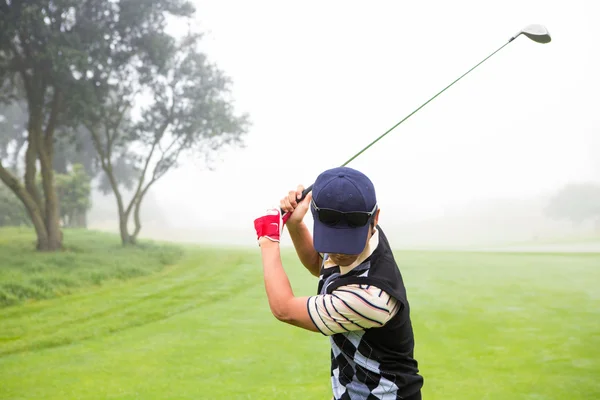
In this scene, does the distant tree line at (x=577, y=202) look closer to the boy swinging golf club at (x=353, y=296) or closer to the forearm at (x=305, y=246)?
the forearm at (x=305, y=246)

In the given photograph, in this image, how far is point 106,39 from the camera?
6.54 meters

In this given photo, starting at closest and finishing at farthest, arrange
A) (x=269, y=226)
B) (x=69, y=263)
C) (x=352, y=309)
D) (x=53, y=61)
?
(x=352, y=309)
(x=269, y=226)
(x=69, y=263)
(x=53, y=61)

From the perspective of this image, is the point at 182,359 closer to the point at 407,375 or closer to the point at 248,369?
the point at 248,369

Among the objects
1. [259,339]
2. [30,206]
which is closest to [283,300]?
[259,339]

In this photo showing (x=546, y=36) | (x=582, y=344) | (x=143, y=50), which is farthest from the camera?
(x=143, y=50)

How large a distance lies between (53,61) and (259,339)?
13.4 ft

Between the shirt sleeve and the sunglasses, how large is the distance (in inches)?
4.8

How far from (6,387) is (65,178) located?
17.4 ft

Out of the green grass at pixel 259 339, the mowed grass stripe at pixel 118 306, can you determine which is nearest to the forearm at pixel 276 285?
the green grass at pixel 259 339

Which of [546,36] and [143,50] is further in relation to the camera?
[143,50]

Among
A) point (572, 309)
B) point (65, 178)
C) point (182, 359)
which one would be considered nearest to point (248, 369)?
point (182, 359)

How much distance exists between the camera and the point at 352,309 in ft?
3.52

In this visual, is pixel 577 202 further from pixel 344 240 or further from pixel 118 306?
pixel 344 240

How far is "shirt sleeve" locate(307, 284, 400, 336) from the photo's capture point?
107 centimetres
